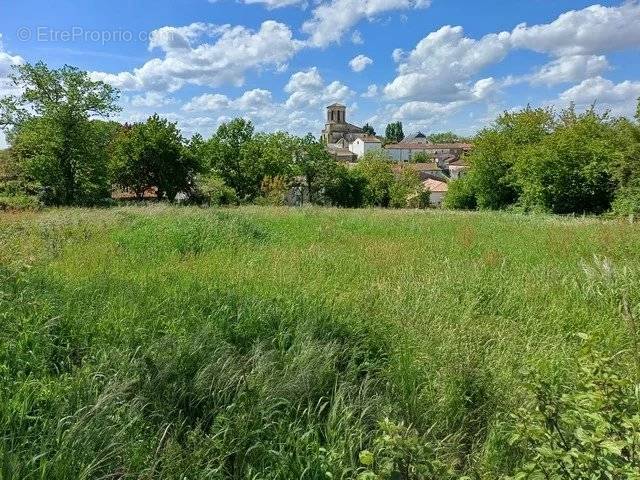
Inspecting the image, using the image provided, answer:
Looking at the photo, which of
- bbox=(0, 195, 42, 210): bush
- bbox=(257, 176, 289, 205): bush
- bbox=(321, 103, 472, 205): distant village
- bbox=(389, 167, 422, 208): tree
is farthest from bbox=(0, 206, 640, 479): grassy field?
bbox=(321, 103, 472, 205): distant village

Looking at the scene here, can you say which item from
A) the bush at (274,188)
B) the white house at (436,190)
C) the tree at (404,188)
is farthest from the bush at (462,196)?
the white house at (436,190)

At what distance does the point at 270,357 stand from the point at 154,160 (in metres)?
36.2

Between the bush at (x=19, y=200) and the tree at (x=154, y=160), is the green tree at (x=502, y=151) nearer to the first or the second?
the tree at (x=154, y=160)

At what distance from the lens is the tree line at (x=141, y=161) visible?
29141 mm

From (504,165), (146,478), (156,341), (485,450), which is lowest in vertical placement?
(485,450)

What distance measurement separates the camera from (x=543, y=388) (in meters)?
2.12

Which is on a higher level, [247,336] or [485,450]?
[247,336]

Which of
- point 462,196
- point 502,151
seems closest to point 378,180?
point 462,196

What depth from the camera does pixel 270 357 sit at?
12.4ft

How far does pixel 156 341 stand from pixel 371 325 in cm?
223

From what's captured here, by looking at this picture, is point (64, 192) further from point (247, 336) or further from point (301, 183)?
point (247, 336)

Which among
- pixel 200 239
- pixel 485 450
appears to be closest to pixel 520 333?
pixel 485 450

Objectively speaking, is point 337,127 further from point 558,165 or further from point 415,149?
point 558,165

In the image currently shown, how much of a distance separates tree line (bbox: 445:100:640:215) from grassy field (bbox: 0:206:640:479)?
89.6 feet
